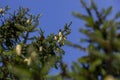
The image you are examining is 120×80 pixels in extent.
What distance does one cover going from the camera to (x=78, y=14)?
18.3ft

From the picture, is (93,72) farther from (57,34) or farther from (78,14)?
(57,34)

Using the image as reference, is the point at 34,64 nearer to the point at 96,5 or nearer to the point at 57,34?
the point at 96,5

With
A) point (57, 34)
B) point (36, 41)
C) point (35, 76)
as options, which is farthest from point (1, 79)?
point (57, 34)

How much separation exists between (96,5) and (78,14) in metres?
0.51

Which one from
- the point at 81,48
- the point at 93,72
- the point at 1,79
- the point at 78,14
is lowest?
the point at 93,72

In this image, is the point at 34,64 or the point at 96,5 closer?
the point at 34,64

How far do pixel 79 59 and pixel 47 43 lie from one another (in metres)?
8.07

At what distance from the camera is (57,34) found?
15.4 meters

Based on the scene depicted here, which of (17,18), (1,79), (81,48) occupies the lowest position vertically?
(81,48)

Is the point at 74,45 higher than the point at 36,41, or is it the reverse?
the point at 36,41

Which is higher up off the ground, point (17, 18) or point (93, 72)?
point (17, 18)

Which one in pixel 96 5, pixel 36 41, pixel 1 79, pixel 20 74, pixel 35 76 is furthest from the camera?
pixel 36 41

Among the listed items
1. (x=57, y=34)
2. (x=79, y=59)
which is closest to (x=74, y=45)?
(x=79, y=59)

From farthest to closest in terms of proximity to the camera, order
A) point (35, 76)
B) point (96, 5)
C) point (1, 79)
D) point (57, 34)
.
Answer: point (57, 34) < point (1, 79) < point (96, 5) < point (35, 76)
